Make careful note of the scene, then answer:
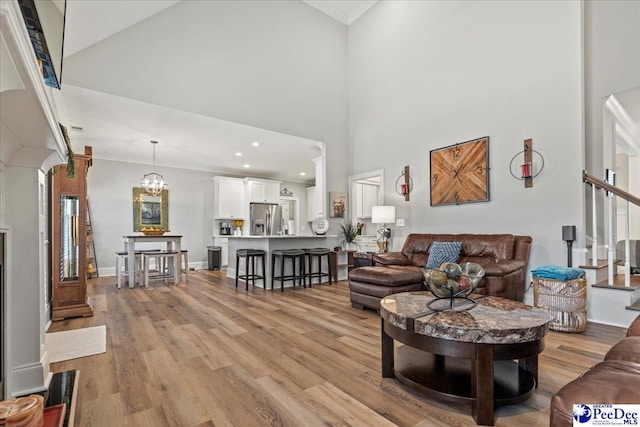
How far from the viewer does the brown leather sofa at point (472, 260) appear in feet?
11.0

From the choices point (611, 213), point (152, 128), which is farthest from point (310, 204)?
point (611, 213)

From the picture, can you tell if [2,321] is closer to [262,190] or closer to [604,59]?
[604,59]

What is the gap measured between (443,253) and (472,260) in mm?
360

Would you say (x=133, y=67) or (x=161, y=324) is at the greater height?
(x=133, y=67)

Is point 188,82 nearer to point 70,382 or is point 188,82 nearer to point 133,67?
point 133,67

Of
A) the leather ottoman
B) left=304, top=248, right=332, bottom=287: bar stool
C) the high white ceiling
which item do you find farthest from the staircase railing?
the high white ceiling

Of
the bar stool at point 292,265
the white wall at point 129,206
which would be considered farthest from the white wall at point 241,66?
the bar stool at point 292,265

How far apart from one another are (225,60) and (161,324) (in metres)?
4.15

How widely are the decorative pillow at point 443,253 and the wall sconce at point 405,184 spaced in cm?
146

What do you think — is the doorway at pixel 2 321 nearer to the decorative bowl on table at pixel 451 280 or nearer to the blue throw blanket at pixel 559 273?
the decorative bowl on table at pixel 451 280

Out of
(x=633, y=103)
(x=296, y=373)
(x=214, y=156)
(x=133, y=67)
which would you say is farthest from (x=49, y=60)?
(x=633, y=103)

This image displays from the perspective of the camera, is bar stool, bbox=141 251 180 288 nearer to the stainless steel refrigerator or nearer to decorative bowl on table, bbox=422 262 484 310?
the stainless steel refrigerator

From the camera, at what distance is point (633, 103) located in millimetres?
4438

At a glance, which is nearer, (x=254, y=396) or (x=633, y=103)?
(x=254, y=396)
